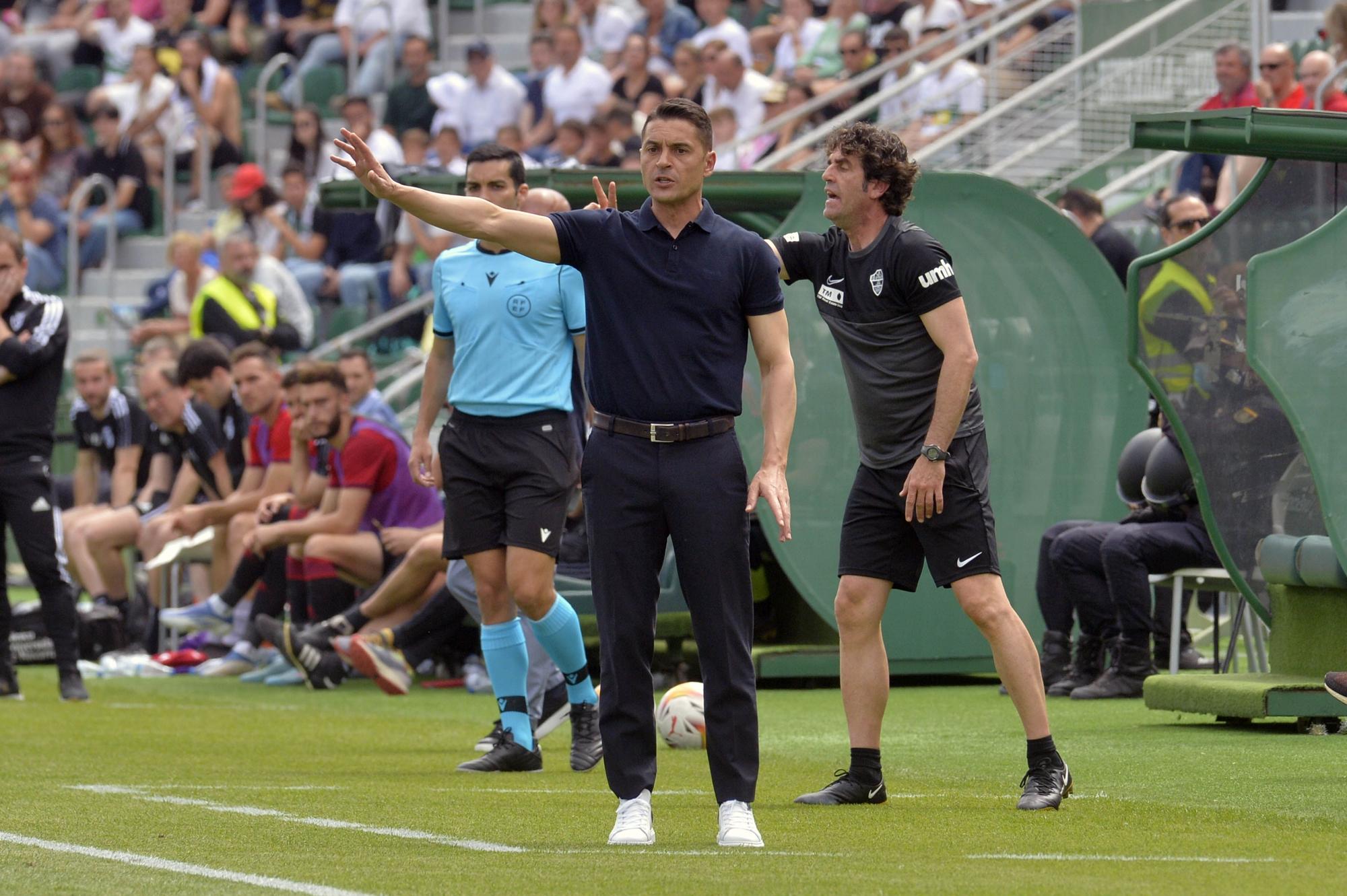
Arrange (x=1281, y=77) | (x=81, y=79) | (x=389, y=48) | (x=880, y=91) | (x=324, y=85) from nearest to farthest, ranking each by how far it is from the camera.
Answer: (x=1281, y=77) → (x=880, y=91) → (x=389, y=48) → (x=324, y=85) → (x=81, y=79)

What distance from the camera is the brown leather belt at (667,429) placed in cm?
618

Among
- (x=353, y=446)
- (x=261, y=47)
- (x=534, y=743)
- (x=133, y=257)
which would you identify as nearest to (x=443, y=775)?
(x=534, y=743)

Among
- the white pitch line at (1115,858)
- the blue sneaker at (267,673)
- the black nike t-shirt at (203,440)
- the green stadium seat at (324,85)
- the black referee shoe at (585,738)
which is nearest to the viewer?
the white pitch line at (1115,858)

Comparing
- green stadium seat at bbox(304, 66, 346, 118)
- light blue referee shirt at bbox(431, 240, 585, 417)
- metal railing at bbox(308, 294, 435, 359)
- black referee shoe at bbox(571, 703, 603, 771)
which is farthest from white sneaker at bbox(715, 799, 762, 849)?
green stadium seat at bbox(304, 66, 346, 118)

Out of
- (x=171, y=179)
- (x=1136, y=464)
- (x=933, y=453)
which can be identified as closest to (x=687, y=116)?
(x=933, y=453)

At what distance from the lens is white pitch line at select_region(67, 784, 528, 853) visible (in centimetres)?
625

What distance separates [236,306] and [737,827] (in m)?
12.8

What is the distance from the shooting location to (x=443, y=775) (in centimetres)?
844

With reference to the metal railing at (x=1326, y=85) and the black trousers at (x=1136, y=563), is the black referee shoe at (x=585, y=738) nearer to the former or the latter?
the black trousers at (x=1136, y=563)

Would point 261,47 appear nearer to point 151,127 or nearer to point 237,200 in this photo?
point 151,127

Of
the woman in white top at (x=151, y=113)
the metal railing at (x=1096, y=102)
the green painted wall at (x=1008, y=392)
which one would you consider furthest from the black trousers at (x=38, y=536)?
the woman in white top at (x=151, y=113)

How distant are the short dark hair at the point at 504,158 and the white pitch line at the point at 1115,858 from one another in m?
3.64

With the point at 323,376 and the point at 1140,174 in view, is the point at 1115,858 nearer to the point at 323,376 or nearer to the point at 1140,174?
the point at 323,376

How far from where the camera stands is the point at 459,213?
5.96 metres
